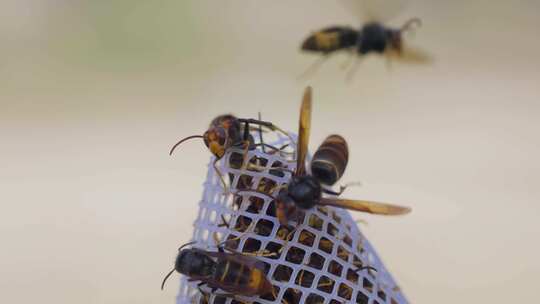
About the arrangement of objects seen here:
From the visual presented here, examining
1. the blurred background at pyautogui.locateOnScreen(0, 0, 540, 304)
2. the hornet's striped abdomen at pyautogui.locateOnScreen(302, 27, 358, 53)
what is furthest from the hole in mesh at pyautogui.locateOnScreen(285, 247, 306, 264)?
the blurred background at pyautogui.locateOnScreen(0, 0, 540, 304)

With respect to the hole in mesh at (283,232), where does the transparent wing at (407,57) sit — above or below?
above

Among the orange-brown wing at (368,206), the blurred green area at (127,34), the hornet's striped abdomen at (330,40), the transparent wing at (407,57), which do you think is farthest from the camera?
the blurred green area at (127,34)

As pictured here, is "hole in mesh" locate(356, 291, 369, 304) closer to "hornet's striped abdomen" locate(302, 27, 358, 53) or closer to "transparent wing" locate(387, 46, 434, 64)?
"hornet's striped abdomen" locate(302, 27, 358, 53)

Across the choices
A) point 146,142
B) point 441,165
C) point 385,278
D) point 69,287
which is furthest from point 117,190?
point 385,278

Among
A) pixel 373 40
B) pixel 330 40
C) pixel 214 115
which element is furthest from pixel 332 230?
pixel 214 115

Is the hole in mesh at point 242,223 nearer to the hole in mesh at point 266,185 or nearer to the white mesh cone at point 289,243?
the white mesh cone at point 289,243

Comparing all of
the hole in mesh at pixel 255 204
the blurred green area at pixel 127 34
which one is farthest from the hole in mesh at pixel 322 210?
the blurred green area at pixel 127 34
